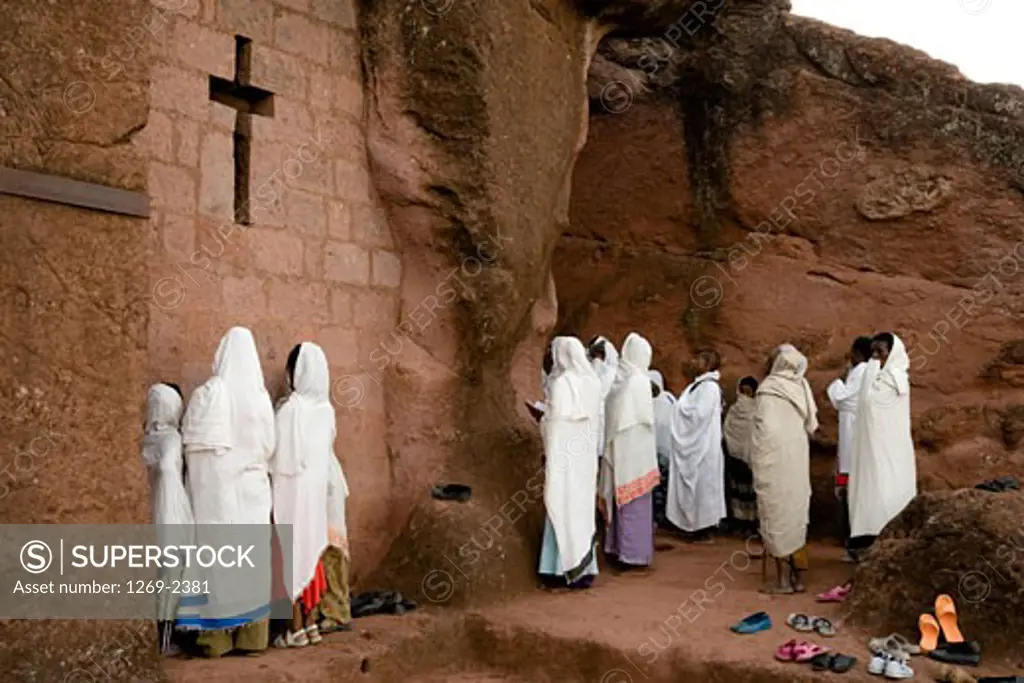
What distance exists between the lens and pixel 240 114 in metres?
7.55

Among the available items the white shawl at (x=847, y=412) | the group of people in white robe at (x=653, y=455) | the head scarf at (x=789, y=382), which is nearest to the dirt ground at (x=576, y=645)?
the group of people in white robe at (x=653, y=455)

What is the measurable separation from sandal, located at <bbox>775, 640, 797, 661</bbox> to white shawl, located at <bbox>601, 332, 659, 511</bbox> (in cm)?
274

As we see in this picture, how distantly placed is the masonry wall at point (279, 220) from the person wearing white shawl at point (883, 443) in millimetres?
3438

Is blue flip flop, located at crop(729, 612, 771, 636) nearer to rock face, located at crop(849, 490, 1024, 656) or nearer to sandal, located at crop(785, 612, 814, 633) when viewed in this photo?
sandal, located at crop(785, 612, 814, 633)

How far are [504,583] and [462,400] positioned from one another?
4.69 feet

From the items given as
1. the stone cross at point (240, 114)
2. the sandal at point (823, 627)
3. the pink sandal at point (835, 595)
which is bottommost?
the sandal at point (823, 627)

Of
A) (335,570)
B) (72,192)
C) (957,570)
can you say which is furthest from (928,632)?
(72,192)

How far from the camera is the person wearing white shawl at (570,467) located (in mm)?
8445

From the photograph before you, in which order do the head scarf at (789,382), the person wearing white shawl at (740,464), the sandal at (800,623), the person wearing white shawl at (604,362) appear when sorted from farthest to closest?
the person wearing white shawl at (740,464)
the person wearing white shawl at (604,362)
the head scarf at (789,382)
the sandal at (800,623)

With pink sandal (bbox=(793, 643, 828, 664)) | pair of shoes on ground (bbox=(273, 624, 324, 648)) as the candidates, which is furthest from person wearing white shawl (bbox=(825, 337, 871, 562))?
pair of shoes on ground (bbox=(273, 624, 324, 648))

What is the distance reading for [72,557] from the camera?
16.8ft

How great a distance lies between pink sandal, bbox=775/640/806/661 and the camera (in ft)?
21.1

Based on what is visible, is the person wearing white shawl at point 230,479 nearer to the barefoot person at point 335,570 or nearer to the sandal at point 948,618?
the barefoot person at point 335,570

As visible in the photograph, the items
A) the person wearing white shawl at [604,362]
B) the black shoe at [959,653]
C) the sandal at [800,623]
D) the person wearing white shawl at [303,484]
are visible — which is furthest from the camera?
the person wearing white shawl at [604,362]
